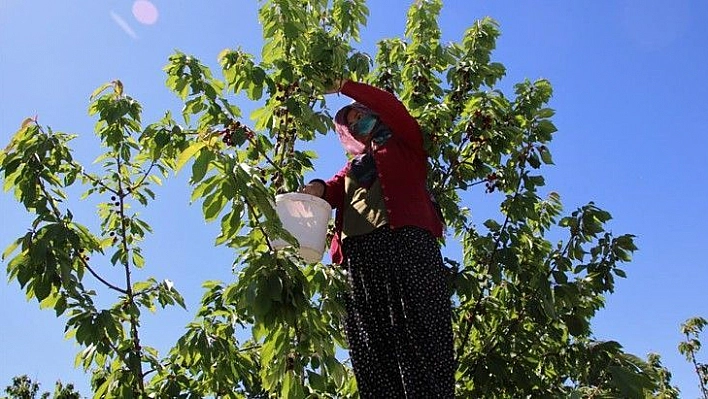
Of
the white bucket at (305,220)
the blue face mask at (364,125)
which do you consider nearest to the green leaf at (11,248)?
the white bucket at (305,220)

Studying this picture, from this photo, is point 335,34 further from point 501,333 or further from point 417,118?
point 501,333

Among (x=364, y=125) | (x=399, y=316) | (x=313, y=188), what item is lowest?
(x=399, y=316)

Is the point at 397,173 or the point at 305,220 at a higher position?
the point at 397,173

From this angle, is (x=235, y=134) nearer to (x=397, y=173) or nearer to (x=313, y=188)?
(x=313, y=188)

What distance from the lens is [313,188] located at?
3.06 m

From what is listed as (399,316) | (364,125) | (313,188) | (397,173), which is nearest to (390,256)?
(399,316)

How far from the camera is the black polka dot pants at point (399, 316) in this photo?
8.72ft

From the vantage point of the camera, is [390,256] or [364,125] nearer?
[390,256]

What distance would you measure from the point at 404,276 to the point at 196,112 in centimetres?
127

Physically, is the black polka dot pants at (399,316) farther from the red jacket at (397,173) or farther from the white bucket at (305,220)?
the white bucket at (305,220)

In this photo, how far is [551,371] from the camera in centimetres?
Answer: 360

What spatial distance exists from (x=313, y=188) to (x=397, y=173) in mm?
390

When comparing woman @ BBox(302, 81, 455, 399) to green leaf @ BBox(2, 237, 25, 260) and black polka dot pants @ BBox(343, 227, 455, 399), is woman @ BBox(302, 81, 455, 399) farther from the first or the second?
green leaf @ BBox(2, 237, 25, 260)

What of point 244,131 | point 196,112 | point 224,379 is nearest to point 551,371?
point 224,379
